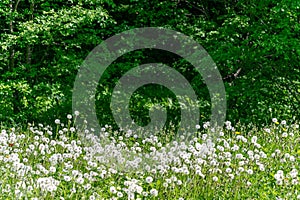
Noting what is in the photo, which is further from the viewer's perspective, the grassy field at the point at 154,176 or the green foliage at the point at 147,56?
the green foliage at the point at 147,56

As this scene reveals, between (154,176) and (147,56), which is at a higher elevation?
(147,56)

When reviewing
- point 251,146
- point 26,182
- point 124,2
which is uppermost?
point 124,2

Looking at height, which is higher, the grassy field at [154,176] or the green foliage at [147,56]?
the green foliage at [147,56]

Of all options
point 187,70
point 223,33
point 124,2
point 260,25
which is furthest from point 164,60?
point 260,25

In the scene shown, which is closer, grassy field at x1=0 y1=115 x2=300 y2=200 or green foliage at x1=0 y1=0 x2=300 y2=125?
grassy field at x1=0 y1=115 x2=300 y2=200

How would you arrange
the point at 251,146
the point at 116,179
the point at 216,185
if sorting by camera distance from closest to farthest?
the point at 216,185, the point at 116,179, the point at 251,146

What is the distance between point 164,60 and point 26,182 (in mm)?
6082

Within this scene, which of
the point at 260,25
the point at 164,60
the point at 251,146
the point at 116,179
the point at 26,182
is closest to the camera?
the point at 26,182

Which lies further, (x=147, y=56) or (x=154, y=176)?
(x=147, y=56)

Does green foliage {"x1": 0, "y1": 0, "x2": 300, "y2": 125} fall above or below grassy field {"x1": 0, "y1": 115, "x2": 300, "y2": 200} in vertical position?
above

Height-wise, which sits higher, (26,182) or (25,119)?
(25,119)

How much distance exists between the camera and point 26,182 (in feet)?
14.4

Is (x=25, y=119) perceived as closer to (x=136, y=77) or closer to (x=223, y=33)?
(x=136, y=77)

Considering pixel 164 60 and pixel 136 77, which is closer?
pixel 136 77
